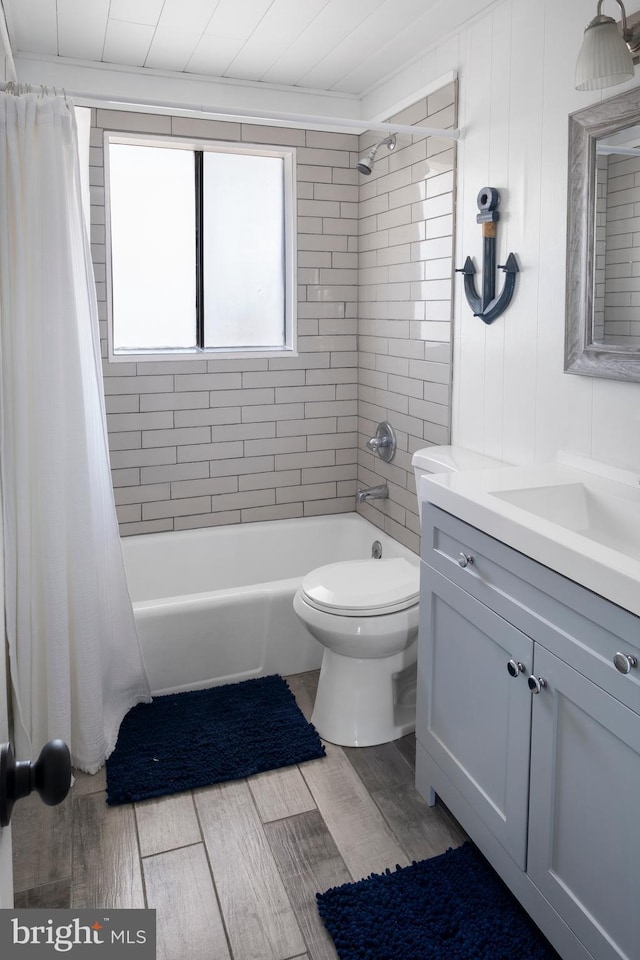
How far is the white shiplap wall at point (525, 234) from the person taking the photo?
2.13 meters

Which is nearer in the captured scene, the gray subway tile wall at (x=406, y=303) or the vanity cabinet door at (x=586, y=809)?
the vanity cabinet door at (x=586, y=809)

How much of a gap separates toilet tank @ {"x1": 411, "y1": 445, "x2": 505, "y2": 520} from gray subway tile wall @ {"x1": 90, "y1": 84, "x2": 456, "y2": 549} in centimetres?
27

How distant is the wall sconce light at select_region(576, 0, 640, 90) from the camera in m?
1.77

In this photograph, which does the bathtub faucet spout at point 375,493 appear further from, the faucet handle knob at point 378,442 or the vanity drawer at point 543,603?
the vanity drawer at point 543,603

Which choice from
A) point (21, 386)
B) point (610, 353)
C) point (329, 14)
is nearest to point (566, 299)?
point (610, 353)

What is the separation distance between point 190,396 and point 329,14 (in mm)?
1664

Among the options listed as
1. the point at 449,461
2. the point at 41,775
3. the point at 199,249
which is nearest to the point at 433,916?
the point at 449,461

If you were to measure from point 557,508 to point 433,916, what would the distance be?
107 cm

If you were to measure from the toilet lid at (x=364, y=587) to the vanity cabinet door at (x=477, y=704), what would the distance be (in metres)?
0.32

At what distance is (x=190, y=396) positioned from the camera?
3.51 metres

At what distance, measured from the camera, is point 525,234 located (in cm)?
238

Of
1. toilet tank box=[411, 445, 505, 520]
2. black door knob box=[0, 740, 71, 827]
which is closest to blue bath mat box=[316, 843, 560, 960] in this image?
toilet tank box=[411, 445, 505, 520]

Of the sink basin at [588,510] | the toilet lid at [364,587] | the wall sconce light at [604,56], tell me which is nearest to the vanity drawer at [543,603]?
the sink basin at [588,510]

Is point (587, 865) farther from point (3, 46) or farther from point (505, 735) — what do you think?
point (3, 46)
